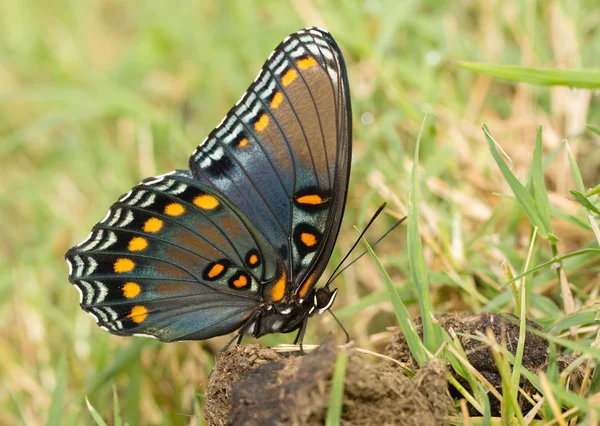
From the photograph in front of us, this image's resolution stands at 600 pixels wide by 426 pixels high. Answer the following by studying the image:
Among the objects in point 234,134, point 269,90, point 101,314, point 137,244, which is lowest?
point 101,314

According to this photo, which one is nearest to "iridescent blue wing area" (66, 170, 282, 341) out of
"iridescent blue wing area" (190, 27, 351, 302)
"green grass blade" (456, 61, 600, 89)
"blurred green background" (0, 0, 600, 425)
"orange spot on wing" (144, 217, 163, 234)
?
"orange spot on wing" (144, 217, 163, 234)

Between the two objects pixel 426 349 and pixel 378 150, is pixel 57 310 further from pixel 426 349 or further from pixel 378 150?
pixel 426 349

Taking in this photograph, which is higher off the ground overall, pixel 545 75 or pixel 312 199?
pixel 545 75

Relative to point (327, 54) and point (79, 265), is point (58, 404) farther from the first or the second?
point (327, 54)

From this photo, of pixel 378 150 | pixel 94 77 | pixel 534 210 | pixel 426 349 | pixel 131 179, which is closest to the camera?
pixel 426 349

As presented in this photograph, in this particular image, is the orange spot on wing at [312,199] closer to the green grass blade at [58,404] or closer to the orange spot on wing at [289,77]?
the orange spot on wing at [289,77]

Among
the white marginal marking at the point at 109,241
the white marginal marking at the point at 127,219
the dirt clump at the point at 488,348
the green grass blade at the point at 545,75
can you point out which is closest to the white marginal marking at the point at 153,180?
the white marginal marking at the point at 127,219

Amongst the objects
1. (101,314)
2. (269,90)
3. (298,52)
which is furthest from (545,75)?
(101,314)

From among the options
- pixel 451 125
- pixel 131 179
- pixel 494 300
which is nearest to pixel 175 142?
pixel 131 179
